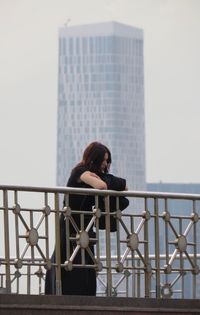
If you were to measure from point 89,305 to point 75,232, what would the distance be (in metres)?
0.74

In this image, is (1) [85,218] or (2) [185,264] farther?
(2) [185,264]

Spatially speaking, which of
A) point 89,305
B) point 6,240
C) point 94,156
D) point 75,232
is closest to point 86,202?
point 75,232

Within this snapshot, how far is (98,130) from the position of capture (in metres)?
191

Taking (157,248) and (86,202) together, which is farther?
(157,248)

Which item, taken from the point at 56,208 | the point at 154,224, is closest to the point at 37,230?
the point at 56,208

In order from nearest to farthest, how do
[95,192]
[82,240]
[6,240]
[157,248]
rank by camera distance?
[6,240], [82,240], [95,192], [157,248]

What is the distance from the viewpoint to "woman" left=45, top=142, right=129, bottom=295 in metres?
10.9

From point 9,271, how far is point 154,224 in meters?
1.27

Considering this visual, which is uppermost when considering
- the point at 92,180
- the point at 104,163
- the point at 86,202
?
the point at 104,163

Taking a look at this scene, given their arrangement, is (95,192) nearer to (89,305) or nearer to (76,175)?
(76,175)

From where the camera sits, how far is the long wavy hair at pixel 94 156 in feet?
36.8

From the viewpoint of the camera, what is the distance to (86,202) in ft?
36.2

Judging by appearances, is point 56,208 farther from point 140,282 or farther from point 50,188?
point 140,282

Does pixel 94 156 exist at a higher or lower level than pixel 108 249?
higher
